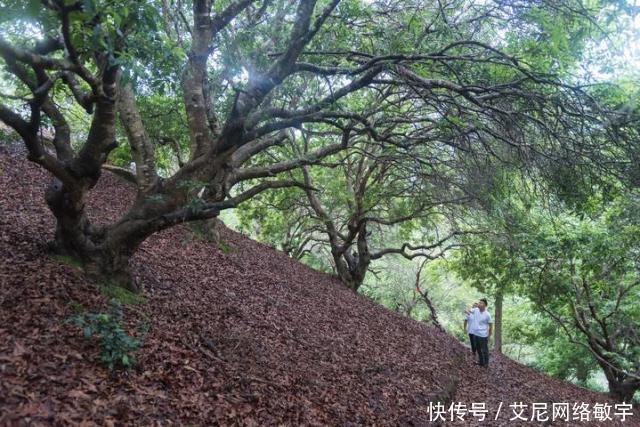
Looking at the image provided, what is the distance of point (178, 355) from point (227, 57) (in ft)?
13.2

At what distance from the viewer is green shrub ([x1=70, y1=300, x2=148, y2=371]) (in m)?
3.64

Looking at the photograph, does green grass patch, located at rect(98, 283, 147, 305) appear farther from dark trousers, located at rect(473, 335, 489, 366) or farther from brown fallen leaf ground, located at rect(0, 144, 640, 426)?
dark trousers, located at rect(473, 335, 489, 366)

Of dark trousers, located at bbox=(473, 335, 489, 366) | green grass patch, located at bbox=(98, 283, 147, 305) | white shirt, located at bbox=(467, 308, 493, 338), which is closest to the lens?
green grass patch, located at bbox=(98, 283, 147, 305)

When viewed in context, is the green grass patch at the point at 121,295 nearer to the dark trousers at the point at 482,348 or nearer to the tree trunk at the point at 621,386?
the dark trousers at the point at 482,348

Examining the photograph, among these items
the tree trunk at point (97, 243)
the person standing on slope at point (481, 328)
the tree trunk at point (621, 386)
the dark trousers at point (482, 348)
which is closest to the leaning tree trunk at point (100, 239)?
the tree trunk at point (97, 243)

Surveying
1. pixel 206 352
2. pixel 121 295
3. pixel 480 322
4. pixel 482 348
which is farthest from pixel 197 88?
pixel 482 348

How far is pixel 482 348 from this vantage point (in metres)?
9.98

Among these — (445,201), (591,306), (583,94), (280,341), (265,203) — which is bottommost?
(280,341)

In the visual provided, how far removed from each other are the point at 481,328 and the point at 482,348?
0.54 metres

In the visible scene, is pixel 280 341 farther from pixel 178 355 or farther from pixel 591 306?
pixel 591 306

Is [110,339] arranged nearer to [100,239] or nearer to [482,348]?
[100,239]

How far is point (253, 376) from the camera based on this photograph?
180 inches

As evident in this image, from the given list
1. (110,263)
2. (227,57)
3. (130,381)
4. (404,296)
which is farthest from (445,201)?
(404,296)

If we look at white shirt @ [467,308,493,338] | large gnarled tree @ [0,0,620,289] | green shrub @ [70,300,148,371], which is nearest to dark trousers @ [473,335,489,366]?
white shirt @ [467,308,493,338]
